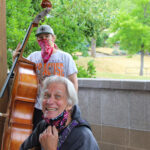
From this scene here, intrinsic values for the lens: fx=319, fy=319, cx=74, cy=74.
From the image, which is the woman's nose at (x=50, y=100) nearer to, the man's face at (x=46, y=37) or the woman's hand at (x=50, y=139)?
the woman's hand at (x=50, y=139)

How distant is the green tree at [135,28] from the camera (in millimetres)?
28625

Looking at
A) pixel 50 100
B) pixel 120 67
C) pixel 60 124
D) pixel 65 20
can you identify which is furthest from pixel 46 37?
pixel 120 67

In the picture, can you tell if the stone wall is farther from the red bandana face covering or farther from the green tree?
the green tree

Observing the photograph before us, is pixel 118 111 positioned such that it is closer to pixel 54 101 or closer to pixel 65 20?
pixel 54 101

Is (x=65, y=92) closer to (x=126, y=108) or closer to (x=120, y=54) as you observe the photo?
(x=126, y=108)

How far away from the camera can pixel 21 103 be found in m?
3.29

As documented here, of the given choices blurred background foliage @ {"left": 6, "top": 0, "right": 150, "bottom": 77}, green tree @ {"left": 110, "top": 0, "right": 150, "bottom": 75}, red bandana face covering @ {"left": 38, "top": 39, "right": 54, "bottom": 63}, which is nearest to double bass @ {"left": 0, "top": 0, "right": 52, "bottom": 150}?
red bandana face covering @ {"left": 38, "top": 39, "right": 54, "bottom": 63}

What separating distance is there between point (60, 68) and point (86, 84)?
115 cm

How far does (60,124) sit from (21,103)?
5.43 feet

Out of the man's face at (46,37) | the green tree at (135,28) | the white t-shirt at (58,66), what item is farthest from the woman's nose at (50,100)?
the green tree at (135,28)

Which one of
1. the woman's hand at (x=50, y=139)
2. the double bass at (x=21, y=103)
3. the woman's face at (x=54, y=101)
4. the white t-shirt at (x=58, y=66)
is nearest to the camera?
the woman's hand at (x=50, y=139)

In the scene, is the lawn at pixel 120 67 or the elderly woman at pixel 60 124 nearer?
the elderly woman at pixel 60 124

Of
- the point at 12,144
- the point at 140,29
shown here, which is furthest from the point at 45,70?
the point at 140,29

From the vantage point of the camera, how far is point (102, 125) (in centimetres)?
402
